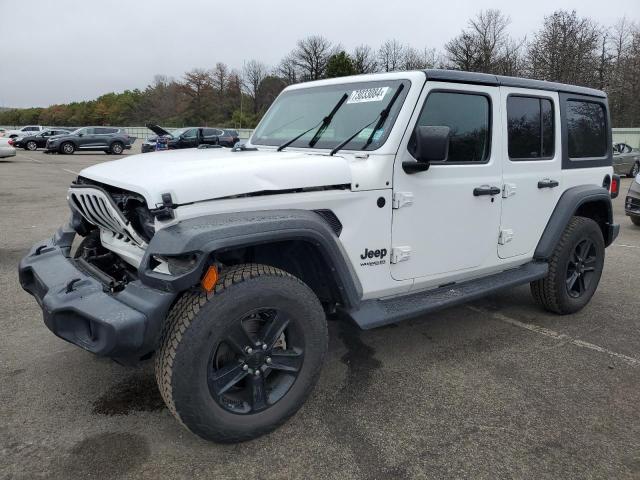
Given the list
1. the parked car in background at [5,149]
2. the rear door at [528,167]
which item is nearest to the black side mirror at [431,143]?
the rear door at [528,167]

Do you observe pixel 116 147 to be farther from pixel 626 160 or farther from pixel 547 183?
pixel 547 183

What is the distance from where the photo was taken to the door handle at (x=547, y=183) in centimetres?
404

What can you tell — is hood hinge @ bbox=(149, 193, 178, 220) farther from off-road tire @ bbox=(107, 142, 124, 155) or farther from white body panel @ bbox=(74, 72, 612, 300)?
off-road tire @ bbox=(107, 142, 124, 155)

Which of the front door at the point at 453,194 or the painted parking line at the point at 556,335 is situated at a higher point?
the front door at the point at 453,194

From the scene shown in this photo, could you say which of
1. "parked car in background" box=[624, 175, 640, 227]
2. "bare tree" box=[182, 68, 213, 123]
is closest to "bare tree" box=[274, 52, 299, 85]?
"bare tree" box=[182, 68, 213, 123]

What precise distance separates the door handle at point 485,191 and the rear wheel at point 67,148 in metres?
28.9

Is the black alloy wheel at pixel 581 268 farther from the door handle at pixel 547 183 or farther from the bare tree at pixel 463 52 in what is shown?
the bare tree at pixel 463 52

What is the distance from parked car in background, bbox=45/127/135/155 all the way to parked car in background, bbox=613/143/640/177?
2414cm

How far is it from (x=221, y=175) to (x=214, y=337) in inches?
30.9

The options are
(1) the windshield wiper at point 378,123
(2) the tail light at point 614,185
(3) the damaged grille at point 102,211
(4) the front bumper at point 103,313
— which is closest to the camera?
(4) the front bumper at point 103,313

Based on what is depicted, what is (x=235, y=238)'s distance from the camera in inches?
94.3

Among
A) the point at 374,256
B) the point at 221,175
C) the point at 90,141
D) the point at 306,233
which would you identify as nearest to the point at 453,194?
the point at 374,256

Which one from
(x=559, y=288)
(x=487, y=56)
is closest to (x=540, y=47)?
(x=487, y=56)

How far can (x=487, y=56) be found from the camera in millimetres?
40031
